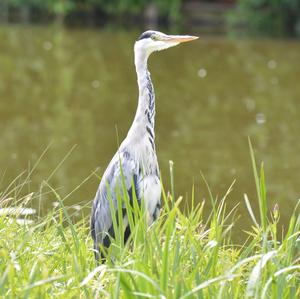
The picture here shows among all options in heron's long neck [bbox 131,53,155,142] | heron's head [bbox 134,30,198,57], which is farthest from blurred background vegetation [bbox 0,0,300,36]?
heron's long neck [bbox 131,53,155,142]

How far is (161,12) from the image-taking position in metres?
29.5

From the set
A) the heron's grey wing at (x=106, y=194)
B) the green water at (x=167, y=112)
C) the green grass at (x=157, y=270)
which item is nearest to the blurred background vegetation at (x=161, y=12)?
the green water at (x=167, y=112)

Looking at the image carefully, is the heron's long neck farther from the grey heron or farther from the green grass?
the green grass

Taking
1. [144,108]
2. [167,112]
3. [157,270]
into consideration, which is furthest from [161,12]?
[157,270]

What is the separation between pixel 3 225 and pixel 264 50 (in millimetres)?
16833

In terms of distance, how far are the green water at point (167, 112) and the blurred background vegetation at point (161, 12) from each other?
604cm

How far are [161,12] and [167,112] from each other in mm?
17594

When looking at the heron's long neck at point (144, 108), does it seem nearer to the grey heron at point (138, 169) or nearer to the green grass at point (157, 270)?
the grey heron at point (138, 169)

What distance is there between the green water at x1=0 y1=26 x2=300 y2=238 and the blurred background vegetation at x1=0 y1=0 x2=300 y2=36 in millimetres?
6041

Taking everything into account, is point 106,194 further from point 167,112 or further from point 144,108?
point 167,112

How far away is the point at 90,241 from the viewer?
4.70m

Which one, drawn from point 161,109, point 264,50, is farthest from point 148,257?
point 264,50

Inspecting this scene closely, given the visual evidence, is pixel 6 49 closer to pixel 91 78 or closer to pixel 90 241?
pixel 91 78

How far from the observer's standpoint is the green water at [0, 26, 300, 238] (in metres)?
8.33
